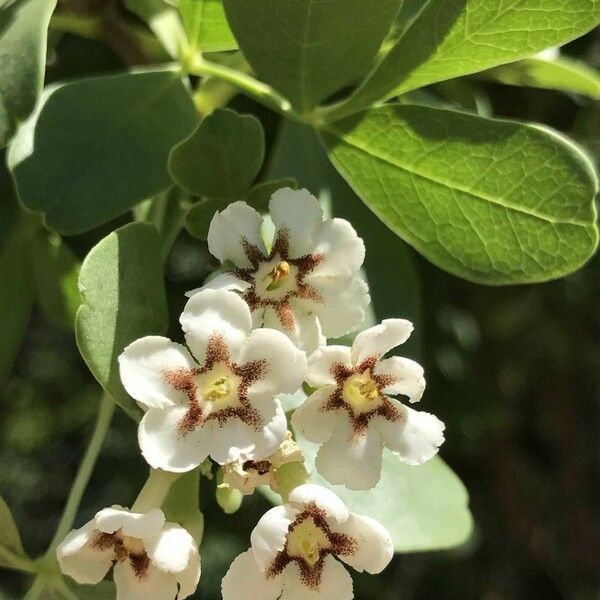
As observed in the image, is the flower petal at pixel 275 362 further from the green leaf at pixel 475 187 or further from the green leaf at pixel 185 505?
the green leaf at pixel 475 187

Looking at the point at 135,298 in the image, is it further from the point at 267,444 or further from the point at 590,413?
the point at 590,413

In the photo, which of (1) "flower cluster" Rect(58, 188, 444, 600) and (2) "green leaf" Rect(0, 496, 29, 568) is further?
(2) "green leaf" Rect(0, 496, 29, 568)

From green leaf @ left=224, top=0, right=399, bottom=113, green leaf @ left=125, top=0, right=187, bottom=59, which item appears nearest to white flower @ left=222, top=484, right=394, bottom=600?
green leaf @ left=224, top=0, right=399, bottom=113

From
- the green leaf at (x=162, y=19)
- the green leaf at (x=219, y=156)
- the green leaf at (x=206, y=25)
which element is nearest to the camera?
the green leaf at (x=219, y=156)

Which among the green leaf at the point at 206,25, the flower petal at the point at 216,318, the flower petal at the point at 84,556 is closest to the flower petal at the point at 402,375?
the flower petal at the point at 216,318

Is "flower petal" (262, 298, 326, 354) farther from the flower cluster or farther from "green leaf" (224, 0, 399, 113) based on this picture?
"green leaf" (224, 0, 399, 113)

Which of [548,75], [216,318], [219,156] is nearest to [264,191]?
[219,156]

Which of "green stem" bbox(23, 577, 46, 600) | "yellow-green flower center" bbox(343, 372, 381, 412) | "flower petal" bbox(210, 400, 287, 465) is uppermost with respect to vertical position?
"flower petal" bbox(210, 400, 287, 465)
